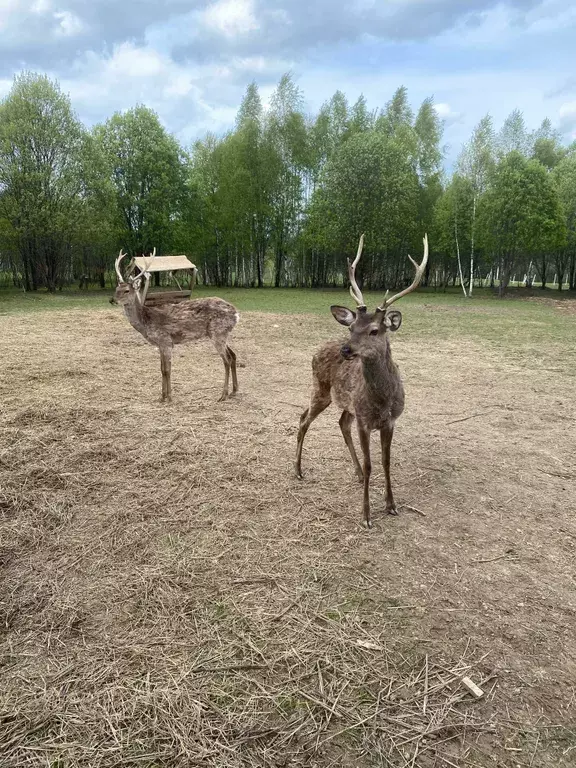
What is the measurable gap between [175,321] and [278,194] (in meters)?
27.9

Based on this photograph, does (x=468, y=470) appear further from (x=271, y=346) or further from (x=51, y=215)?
(x=51, y=215)

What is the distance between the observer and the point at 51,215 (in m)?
22.4

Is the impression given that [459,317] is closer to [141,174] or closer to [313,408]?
[313,408]

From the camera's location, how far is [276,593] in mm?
2947

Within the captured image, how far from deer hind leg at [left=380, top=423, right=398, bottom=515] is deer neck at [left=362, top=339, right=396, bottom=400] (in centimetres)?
29

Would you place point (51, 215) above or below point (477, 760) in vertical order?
above

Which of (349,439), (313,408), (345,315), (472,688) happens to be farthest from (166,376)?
(472,688)

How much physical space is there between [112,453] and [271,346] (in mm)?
6116

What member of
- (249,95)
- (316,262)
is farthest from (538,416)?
(249,95)

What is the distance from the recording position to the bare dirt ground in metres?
2.11

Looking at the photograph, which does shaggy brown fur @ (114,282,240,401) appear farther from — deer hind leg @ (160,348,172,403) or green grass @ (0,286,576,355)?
green grass @ (0,286,576,355)

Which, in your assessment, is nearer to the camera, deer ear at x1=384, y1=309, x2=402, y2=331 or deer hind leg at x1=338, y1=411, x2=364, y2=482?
deer ear at x1=384, y1=309, x2=402, y2=331

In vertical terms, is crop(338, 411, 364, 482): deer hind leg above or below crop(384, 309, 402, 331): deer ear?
below

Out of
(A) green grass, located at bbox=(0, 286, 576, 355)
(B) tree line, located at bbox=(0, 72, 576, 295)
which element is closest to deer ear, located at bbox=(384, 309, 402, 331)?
(A) green grass, located at bbox=(0, 286, 576, 355)
